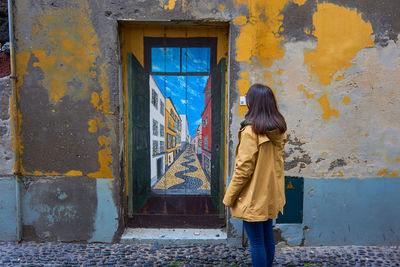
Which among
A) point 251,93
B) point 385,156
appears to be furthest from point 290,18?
point 385,156

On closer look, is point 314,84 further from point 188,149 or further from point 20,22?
point 20,22

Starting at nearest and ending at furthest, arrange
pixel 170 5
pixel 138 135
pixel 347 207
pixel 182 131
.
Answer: pixel 170 5 → pixel 347 207 → pixel 138 135 → pixel 182 131

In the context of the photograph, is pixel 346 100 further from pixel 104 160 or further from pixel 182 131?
pixel 104 160

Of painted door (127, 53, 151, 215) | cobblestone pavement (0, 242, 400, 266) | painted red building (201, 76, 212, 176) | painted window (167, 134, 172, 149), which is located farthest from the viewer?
painted window (167, 134, 172, 149)

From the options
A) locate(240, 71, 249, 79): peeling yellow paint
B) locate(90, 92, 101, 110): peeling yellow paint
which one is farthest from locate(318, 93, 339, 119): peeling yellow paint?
locate(90, 92, 101, 110): peeling yellow paint

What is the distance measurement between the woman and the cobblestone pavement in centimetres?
92

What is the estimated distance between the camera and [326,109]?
284 cm

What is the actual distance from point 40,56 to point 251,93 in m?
2.67

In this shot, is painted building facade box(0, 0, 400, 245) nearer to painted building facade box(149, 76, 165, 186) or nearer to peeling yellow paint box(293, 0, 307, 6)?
peeling yellow paint box(293, 0, 307, 6)

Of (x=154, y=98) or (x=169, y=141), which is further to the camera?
(x=169, y=141)

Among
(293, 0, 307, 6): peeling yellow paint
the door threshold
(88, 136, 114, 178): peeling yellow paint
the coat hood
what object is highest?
(293, 0, 307, 6): peeling yellow paint

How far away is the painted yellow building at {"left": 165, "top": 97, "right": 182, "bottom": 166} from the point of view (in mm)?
3354

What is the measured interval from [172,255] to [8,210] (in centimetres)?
215

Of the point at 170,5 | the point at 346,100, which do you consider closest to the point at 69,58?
the point at 170,5
